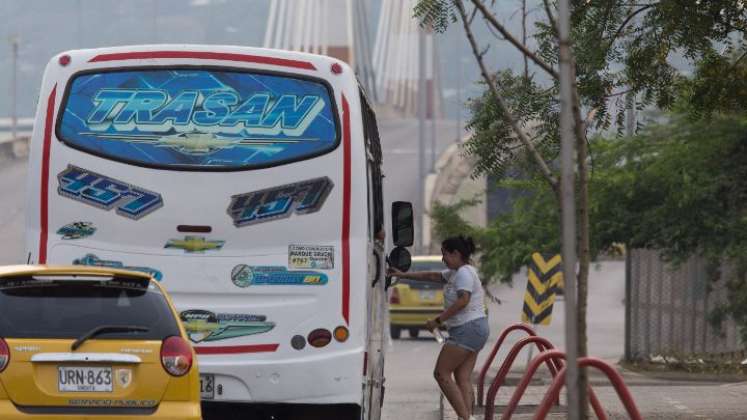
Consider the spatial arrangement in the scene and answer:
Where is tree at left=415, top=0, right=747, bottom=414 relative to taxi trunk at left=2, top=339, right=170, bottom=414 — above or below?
above

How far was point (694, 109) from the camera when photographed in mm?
14844

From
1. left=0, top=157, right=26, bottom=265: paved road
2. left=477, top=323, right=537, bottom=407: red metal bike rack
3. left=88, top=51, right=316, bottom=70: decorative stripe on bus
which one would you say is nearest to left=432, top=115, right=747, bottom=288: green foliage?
left=477, top=323, right=537, bottom=407: red metal bike rack

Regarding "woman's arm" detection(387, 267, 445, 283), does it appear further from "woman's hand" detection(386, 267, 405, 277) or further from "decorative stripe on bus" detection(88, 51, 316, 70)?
"decorative stripe on bus" detection(88, 51, 316, 70)

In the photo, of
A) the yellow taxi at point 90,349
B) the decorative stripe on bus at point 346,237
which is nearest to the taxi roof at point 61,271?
the yellow taxi at point 90,349

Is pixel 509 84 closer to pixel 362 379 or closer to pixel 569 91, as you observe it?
pixel 362 379

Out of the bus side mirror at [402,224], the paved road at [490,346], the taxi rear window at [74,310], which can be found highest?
the bus side mirror at [402,224]

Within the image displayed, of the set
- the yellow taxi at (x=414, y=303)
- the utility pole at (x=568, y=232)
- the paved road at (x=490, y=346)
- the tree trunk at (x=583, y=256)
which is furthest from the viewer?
the yellow taxi at (x=414, y=303)

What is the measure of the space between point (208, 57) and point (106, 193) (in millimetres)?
1182

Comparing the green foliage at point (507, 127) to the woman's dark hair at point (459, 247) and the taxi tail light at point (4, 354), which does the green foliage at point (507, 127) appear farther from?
the taxi tail light at point (4, 354)

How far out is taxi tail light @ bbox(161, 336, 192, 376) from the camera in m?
9.61

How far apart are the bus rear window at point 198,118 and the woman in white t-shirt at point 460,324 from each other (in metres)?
2.04

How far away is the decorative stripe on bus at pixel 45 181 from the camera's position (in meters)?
11.8

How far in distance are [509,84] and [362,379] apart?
9.12 ft

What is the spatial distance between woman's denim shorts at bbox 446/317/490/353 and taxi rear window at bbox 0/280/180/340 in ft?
13.5
